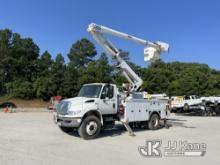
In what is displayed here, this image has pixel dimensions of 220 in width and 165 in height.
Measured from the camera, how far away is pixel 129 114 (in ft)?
45.8

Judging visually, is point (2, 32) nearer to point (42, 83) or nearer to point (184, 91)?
point (42, 83)

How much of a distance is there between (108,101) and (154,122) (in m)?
3.60

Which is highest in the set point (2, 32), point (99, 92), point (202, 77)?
point (2, 32)

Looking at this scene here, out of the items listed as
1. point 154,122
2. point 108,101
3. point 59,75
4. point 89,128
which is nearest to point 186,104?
point 154,122

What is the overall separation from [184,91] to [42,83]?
78.3ft

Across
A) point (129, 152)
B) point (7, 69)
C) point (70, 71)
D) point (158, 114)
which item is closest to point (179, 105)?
point (158, 114)
